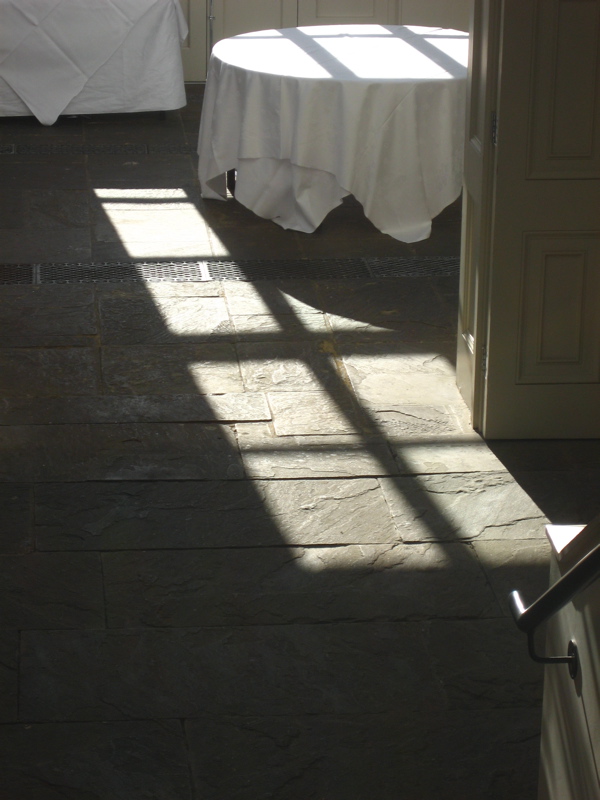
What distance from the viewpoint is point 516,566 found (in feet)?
9.00

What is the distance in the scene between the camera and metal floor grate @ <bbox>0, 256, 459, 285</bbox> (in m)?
4.73

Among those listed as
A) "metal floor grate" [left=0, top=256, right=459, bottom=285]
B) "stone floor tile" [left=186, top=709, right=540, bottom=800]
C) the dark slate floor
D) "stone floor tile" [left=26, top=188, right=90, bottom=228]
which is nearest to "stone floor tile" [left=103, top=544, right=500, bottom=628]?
the dark slate floor

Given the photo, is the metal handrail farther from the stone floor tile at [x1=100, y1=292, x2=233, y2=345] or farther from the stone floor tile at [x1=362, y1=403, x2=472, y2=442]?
the stone floor tile at [x1=100, y1=292, x2=233, y2=345]

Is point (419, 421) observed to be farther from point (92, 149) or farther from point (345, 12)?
point (345, 12)

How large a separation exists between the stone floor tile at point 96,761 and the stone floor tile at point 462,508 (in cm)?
98

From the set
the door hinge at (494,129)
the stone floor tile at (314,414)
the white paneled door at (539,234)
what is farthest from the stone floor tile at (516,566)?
the door hinge at (494,129)

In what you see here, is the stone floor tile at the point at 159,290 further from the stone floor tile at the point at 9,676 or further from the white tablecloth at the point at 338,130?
the stone floor tile at the point at 9,676

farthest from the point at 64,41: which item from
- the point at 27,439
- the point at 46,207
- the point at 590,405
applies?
the point at 590,405

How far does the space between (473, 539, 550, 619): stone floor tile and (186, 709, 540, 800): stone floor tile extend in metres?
0.45

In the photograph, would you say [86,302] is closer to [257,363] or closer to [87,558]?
[257,363]

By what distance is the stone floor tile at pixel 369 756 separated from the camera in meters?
2.04

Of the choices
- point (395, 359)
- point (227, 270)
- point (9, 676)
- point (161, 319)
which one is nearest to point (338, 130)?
point (227, 270)

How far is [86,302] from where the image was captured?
4.44 meters

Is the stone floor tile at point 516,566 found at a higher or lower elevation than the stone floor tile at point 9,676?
lower
